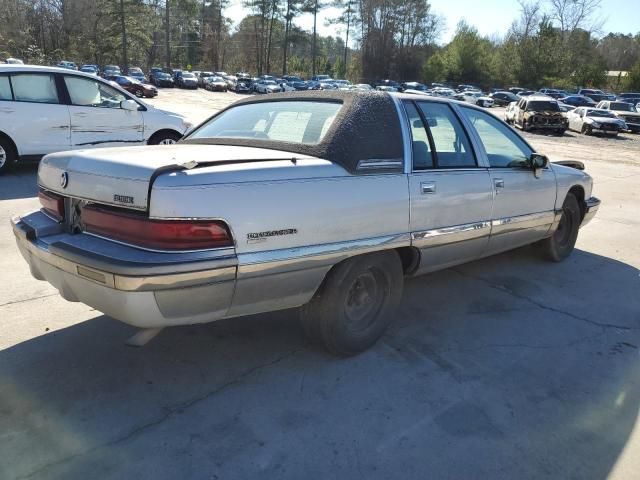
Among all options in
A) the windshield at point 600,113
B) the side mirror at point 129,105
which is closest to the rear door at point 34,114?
the side mirror at point 129,105

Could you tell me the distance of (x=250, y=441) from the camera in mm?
2562

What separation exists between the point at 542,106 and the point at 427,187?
25606mm

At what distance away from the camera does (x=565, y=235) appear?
5758 mm

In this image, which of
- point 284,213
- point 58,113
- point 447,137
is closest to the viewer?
point 284,213

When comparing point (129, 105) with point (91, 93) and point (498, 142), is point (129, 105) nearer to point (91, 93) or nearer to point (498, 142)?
point (91, 93)

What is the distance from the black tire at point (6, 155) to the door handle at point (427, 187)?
7279 millimetres

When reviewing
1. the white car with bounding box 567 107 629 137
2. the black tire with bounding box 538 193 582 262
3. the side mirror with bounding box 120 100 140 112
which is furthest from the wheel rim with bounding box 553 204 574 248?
the white car with bounding box 567 107 629 137

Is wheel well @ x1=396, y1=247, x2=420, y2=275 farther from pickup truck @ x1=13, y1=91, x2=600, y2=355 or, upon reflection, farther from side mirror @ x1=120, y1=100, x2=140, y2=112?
side mirror @ x1=120, y1=100, x2=140, y2=112

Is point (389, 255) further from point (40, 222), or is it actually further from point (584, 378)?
point (40, 222)

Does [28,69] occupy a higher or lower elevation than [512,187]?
higher

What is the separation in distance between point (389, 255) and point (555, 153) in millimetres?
17154

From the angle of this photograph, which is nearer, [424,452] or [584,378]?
[424,452]

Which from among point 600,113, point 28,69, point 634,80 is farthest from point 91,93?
point 634,80

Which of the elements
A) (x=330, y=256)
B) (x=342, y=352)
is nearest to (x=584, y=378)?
(x=342, y=352)
